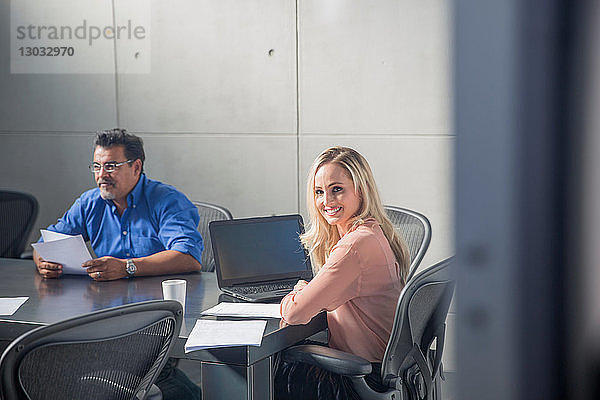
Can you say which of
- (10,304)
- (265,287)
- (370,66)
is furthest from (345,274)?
(370,66)

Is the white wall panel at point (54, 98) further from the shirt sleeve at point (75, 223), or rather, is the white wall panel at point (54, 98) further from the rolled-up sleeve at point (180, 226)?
the rolled-up sleeve at point (180, 226)

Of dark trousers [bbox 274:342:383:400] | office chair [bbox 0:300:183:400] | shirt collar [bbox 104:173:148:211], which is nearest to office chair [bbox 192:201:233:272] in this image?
shirt collar [bbox 104:173:148:211]

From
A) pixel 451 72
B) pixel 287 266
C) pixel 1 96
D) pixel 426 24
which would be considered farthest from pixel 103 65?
pixel 451 72

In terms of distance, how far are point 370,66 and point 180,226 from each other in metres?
1.70

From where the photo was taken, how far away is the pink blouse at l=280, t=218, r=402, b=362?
2.38m

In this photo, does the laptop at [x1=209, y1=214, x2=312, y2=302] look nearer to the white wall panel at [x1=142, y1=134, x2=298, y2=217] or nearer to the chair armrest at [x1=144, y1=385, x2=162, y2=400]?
the chair armrest at [x1=144, y1=385, x2=162, y2=400]

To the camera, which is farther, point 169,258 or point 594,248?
point 169,258

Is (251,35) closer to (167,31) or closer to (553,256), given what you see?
(167,31)

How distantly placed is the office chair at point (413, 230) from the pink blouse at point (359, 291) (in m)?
0.84

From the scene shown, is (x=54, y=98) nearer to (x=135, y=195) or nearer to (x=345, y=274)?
(x=135, y=195)

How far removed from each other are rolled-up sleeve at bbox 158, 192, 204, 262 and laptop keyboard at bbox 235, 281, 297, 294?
45 centimetres

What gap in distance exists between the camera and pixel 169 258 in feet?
9.84

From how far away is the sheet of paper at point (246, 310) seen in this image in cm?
240

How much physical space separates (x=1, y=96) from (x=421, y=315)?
375 centimetres
